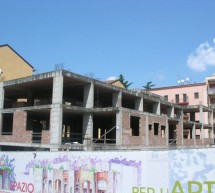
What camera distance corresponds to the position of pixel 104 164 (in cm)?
1191

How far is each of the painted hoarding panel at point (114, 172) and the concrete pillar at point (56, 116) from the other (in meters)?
7.99

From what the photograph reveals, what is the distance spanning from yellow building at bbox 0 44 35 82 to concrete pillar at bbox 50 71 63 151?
56.0 ft

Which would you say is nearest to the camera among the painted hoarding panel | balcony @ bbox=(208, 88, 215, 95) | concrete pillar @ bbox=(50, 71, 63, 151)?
the painted hoarding panel

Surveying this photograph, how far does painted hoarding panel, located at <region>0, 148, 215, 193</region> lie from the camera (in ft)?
32.4

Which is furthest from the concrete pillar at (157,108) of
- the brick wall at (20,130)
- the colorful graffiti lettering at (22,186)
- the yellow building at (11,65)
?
the colorful graffiti lettering at (22,186)

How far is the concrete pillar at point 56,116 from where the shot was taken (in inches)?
937

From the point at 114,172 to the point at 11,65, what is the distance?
3331cm

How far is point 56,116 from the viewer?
24.2 m

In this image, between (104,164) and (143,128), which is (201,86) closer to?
(143,128)

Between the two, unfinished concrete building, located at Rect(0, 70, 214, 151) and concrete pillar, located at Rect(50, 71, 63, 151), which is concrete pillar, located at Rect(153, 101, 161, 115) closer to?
unfinished concrete building, located at Rect(0, 70, 214, 151)

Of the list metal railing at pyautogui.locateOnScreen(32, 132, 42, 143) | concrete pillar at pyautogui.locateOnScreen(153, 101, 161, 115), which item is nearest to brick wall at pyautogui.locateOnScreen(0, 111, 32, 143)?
metal railing at pyautogui.locateOnScreen(32, 132, 42, 143)

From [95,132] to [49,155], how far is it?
84.3 feet

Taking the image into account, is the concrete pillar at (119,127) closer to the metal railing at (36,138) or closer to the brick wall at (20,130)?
the metal railing at (36,138)

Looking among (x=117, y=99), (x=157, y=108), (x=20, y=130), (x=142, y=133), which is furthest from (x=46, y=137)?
(x=157, y=108)
